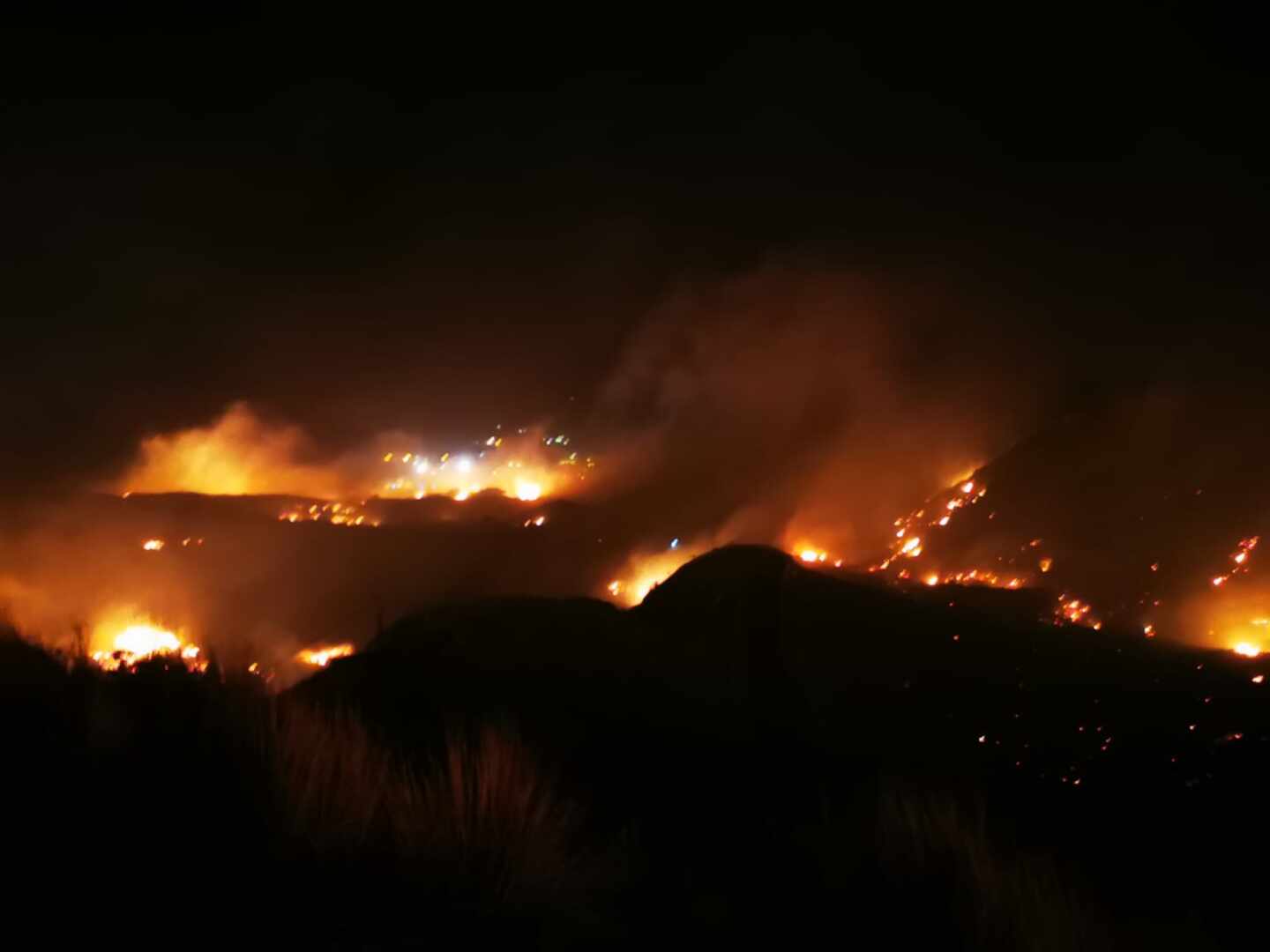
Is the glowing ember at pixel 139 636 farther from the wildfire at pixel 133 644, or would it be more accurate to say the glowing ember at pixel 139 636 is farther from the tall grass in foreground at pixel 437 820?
the tall grass in foreground at pixel 437 820

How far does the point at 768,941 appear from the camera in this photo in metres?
3.41

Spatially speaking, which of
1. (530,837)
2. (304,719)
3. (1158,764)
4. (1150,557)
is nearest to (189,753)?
(304,719)

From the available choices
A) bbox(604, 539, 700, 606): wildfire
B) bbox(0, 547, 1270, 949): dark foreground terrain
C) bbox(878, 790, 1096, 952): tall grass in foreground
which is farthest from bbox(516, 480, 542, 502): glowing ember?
bbox(878, 790, 1096, 952): tall grass in foreground

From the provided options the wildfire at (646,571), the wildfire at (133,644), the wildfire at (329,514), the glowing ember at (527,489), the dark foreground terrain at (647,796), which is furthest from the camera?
the glowing ember at (527,489)

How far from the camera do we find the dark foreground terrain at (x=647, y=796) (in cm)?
330

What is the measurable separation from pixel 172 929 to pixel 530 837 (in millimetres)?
1214

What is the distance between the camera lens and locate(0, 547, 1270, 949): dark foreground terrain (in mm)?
3305

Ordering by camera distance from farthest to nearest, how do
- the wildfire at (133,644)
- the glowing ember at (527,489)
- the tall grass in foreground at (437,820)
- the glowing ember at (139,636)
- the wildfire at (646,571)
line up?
the glowing ember at (527,489) → the wildfire at (646,571) → the glowing ember at (139,636) → the wildfire at (133,644) → the tall grass in foreground at (437,820)

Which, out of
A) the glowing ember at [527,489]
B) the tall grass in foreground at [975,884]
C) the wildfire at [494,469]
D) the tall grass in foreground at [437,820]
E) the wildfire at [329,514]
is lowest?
the tall grass in foreground at [975,884]

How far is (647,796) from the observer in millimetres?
5879

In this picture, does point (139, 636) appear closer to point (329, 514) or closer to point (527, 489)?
point (329, 514)

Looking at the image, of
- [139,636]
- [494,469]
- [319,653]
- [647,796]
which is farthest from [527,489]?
[647,796]

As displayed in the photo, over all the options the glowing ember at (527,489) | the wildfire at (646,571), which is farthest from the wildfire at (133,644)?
the glowing ember at (527,489)

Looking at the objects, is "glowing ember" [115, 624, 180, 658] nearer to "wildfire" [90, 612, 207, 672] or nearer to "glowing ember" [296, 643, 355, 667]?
"wildfire" [90, 612, 207, 672]
